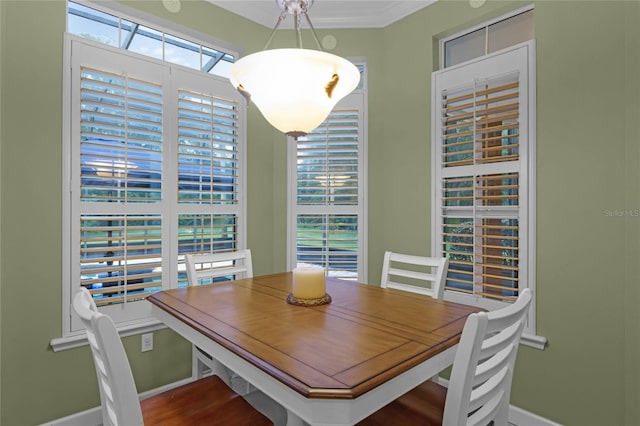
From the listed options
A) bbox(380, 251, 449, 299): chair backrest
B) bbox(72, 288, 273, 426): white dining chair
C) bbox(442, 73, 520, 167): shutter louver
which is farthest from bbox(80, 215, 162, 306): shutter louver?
bbox(442, 73, 520, 167): shutter louver

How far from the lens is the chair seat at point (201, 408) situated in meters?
1.25

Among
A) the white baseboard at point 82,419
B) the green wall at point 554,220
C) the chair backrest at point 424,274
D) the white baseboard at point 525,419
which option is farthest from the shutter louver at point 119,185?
the white baseboard at point 525,419

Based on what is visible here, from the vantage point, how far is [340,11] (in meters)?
2.78

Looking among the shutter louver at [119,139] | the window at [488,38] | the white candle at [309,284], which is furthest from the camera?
the window at [488,38]

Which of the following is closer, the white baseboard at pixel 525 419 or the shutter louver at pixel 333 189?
the white baseboard at pixel 525 419

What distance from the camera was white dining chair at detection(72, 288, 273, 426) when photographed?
926 millimetres

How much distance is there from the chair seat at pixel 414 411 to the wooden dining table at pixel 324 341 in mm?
251

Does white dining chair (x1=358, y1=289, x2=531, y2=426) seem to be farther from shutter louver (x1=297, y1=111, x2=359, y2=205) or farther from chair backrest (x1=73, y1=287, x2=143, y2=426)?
shutter louver (x1=297, y1=111, x2=359, y2=205)

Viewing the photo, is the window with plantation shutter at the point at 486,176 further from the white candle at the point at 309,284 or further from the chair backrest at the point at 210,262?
the chair backrest at the point at 210,262

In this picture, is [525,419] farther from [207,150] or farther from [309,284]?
[207,150]

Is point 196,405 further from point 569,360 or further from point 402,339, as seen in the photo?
point 569,360

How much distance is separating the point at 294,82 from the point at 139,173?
1426mm

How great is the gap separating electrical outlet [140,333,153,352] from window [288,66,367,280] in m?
1.29

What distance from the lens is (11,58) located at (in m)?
1.84
